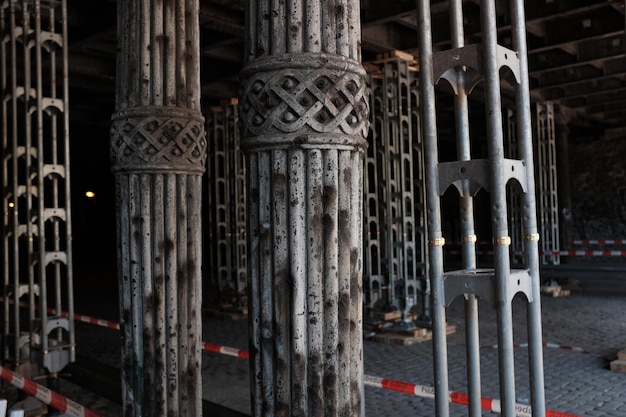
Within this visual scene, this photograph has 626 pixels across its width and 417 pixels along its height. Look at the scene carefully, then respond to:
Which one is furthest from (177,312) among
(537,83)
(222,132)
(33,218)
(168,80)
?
(537,83)

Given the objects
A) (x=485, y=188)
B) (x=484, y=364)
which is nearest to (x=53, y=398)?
(x=485, y=188)

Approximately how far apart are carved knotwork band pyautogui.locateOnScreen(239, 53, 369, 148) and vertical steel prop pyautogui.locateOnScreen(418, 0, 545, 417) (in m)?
0.46

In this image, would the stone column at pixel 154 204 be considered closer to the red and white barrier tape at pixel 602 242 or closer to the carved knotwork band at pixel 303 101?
the carved knotwork band at pixel 303 101

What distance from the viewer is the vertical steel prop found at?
276cm

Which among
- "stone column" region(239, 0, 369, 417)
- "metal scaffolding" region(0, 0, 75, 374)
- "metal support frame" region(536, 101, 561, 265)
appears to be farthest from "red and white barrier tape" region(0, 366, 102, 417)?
"metal support frame" region(536, 101, 561, 265)

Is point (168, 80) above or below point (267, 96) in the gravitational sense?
above

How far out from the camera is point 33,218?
7715 millimetres

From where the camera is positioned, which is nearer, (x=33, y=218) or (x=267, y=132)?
(x=267, y=132)

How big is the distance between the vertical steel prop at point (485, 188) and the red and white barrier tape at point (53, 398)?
351 cm

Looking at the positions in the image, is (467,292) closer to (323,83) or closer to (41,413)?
(323,83)

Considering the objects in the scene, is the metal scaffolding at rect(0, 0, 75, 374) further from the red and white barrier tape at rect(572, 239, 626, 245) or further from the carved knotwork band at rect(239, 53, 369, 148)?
the red and white barrier tape at rect(572, 239, 626, 245)

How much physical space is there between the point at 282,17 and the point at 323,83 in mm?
346

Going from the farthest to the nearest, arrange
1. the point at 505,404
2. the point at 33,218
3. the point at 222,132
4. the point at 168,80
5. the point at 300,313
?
the point at 222,132, the point at 33,218, the point at 168,80, the point at 505,404, the point at 300,313

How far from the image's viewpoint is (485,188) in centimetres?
278
